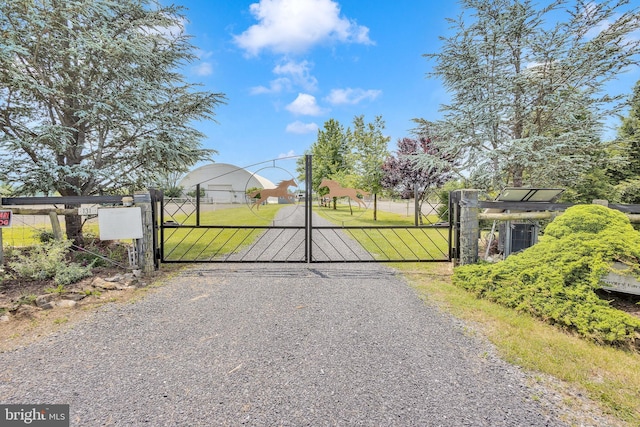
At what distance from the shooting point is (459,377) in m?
2.40

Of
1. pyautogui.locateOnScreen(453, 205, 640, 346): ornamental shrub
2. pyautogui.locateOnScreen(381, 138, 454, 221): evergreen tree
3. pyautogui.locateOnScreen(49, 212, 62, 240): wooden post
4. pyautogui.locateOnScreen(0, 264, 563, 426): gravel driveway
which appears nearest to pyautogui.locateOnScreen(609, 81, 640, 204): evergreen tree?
pyautogui.locateOnScreen(381, 138, 454, 221): evergreen tree

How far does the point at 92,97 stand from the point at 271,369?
7.76 metres

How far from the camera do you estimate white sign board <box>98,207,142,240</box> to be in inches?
200

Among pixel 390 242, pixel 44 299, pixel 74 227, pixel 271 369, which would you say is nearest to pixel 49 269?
pixel 44 299

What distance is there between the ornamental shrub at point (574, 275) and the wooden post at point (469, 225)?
827mm

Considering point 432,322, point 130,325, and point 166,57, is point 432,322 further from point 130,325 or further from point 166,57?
point 166,57

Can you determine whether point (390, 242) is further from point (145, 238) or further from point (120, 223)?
point (120, 223)

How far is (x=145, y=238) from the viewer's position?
5379mm

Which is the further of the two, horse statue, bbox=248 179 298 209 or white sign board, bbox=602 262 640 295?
horse statue, bbox=248 179 298 209

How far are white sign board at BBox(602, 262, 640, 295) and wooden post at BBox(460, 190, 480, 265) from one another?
1.82 meters

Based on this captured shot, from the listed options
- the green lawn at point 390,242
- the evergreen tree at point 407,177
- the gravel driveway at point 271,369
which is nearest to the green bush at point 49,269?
the gravel driveway at point 271,369

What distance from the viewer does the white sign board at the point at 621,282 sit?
3604 mm

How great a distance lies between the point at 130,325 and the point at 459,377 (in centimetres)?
359

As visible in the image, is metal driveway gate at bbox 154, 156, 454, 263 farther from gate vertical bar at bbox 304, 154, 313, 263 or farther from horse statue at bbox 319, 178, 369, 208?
horse statue at bbox 319, 178, 369, 208
